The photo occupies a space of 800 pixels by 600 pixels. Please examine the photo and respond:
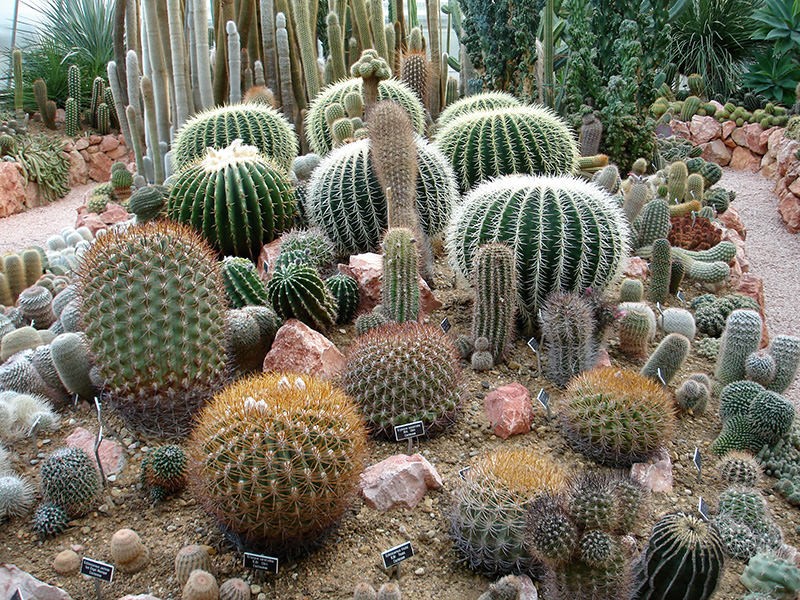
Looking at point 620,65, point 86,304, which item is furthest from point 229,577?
point 620,65

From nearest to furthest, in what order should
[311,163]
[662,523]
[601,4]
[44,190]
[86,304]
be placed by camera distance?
[662,523] → [86,304] → [311,163] → [601,4] → [44,190]

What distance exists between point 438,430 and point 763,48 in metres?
12.4

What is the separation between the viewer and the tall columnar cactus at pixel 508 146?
5.30 metres

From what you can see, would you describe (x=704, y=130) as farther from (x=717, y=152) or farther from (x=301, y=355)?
(x=301, y=355)

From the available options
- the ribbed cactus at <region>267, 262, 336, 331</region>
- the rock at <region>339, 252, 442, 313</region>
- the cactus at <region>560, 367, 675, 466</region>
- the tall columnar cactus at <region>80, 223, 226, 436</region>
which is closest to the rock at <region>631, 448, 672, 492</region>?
the cactus at <region>560, 367, 675, 466</region>

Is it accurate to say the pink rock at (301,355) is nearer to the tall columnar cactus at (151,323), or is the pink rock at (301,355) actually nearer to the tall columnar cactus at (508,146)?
the tall columnar cactus at (151,323)

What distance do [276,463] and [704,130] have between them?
10786mm

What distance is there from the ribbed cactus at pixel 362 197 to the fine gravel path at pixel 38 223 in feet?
17.0

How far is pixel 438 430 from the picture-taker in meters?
3.40

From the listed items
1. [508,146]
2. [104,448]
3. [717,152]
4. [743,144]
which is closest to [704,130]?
[717,152]

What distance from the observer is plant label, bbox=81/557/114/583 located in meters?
2.43

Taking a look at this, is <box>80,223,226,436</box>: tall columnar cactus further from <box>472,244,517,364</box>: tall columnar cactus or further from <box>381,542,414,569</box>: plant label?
<box>472,244,517,364</box>: tall columnar cactus

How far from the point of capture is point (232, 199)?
4789mm

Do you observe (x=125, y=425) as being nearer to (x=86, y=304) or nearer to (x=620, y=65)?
(x=86, y=304)
